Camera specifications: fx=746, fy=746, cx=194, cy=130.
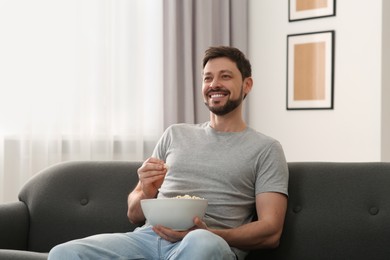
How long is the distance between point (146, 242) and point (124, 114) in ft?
7.56

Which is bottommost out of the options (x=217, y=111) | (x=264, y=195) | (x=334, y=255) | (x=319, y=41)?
(x=334, y=255)

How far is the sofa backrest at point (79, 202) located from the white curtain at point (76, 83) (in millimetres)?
1206

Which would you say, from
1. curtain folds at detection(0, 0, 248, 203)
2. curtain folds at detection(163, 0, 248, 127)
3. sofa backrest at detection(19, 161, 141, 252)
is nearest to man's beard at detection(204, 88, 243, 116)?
sofa backrest at detection(19, 161, 141, 252)

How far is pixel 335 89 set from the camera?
485cm

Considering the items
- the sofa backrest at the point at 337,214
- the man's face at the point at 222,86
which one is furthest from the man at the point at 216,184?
the sofa backrest at the point at 337,214

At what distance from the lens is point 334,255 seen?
2.84 m

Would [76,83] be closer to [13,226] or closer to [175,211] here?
[13,226]

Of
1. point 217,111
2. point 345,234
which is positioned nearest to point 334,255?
point 345,234

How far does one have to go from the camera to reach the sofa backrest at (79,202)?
10.3ft

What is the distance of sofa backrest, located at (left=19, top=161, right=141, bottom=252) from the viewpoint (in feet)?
10.3

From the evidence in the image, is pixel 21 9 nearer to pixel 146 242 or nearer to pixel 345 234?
pixel 146 242

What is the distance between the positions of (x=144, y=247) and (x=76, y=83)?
7.18ft

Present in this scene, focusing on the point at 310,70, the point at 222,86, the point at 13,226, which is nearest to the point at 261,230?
the point at 222,86

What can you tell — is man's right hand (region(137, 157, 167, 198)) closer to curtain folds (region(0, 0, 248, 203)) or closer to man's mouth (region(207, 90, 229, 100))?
man's mouth (region(207, 90, 229, 100))
